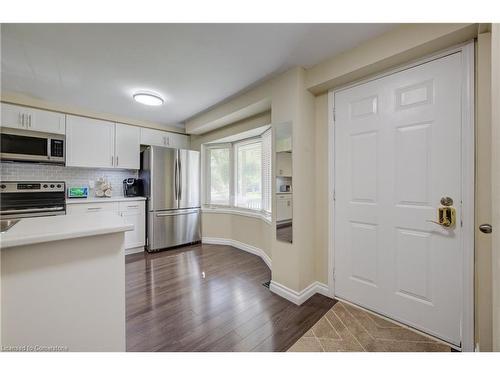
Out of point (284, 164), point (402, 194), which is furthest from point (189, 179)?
point (402, 194)

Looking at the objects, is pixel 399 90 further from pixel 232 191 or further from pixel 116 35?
pixel 232 191

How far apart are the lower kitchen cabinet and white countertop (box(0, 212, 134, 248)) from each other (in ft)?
6.89

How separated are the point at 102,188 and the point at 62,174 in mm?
550

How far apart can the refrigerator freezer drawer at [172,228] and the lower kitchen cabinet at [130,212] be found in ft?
0.52

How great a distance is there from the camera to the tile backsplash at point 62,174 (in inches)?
110

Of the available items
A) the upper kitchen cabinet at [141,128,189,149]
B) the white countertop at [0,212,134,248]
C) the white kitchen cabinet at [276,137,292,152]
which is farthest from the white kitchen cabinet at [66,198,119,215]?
the white kitchen cabinet at [276,137,292,152]

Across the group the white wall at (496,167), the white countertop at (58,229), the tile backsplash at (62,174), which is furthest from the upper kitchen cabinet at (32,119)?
the white wall at (496,167)

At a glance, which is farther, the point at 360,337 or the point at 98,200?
the point at 98,200

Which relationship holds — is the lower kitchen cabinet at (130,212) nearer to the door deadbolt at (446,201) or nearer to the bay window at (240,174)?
the bay window at (240,174)

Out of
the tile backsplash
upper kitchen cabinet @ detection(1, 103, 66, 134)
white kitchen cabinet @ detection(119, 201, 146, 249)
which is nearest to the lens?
upper kitchen cabinet @ detection(1, 103, 66, 134)

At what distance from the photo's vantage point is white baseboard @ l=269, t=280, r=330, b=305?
194 cm

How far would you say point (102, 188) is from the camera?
3.42 meters

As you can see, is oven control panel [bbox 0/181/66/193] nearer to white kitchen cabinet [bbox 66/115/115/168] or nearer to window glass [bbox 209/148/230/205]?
white kitchen cabinet [bbox 66/115/115/168]

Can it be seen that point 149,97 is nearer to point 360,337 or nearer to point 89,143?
point 89,143
